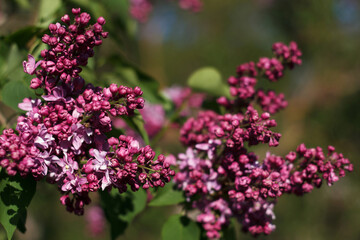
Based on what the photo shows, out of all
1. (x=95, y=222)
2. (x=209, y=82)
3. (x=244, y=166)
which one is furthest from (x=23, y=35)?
(x=95, y=222)

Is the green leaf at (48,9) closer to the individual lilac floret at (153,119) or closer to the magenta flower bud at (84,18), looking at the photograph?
the magenta flower bud at (84,18)

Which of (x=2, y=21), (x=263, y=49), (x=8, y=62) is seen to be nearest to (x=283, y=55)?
(x=8, y=62)

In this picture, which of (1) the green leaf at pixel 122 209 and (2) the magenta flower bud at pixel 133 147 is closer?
(2) the magenta flower bud at pixel 133 147

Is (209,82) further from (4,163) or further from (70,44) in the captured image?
(4,163)

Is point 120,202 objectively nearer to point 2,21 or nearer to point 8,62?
point 8,62

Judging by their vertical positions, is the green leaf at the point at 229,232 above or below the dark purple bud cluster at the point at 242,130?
below

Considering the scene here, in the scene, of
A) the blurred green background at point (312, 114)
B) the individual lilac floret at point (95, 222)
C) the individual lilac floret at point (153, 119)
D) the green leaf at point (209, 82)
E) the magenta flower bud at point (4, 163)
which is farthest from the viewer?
the blurred green background at point (312, 114)

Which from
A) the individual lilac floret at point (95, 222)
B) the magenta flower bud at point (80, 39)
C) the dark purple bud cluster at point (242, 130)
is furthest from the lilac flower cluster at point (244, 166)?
the individual lilac floret at point (95, 222)
